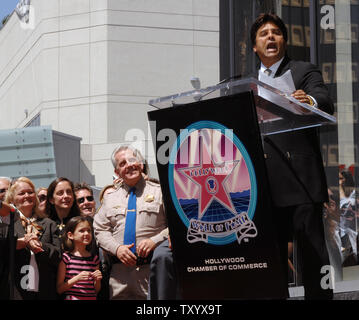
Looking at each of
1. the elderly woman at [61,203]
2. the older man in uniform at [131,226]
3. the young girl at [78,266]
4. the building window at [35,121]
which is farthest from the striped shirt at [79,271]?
the building window at [35,121]

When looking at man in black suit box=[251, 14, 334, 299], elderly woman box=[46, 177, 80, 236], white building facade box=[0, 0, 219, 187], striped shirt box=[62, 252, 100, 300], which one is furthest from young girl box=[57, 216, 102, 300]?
white building facade box=[0, 0, 219, 187]

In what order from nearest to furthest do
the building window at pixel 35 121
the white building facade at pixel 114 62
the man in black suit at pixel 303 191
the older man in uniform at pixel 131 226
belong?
the man in black suit at pixel 303 191 < the older man in uniform at pixel 131 226 < the white building facade at pixel 114 62 < the building window at pixel 35 121

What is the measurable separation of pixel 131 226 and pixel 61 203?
4.16 ft

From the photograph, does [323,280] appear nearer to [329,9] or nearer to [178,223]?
[178,223]

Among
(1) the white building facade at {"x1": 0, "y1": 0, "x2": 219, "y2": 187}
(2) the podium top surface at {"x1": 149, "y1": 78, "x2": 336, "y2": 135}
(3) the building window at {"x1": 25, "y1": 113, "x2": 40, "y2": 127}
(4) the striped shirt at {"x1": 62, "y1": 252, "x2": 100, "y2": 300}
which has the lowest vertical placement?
(4) the striped shirt at {"x1": 62, "y1": 252, "x2": 100, "y2": 300}

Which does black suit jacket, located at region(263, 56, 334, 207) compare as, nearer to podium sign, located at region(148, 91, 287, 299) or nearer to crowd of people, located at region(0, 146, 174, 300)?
podium sign, located at region(148, 91, 287, 299)

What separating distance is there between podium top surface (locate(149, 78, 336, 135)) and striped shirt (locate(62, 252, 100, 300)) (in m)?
1.99

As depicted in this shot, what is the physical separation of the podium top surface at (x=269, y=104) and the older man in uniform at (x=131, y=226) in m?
1.32

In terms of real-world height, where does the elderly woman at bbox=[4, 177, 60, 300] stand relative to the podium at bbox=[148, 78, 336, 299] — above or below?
below

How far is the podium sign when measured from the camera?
3.29 m

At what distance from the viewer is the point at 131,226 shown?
190 inches

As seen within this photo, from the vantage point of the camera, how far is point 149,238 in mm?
4758

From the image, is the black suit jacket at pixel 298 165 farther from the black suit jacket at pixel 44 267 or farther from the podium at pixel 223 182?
the black suit jacket at pixel 44 267

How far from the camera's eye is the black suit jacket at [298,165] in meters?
3.51
